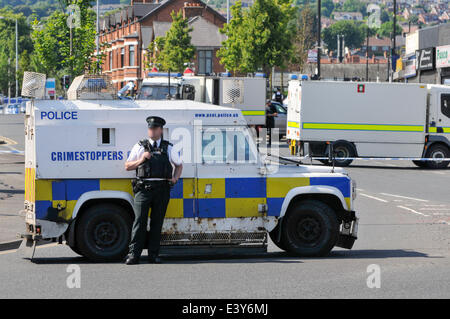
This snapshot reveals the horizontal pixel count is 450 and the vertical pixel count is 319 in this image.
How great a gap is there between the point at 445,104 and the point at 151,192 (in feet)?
63.7

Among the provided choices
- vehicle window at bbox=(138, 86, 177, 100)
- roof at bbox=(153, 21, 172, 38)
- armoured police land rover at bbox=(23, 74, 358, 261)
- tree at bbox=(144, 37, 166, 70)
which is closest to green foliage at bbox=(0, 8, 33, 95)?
roof at bbox=(153, 21, 172, 38)

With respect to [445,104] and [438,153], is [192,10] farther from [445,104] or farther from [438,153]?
[438,153]

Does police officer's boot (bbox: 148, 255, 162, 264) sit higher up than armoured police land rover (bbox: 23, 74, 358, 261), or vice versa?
armoured police land rover (bbox: 23, 74, 358, 261)

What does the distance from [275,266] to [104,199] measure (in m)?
2.25

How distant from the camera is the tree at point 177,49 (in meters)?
75.6

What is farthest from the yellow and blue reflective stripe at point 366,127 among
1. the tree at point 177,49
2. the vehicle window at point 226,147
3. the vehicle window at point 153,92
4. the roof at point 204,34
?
the roof at point 204,34

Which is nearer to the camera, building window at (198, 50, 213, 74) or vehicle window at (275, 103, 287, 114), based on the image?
vehicle window at (275, 103, 287, 114)

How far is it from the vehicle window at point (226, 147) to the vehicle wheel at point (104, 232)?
4.16ft

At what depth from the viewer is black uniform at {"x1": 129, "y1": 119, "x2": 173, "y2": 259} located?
1052 centimetres

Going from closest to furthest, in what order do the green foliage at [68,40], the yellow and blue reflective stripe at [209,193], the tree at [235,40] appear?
the yellow and blue reflective stripe at [209,193]
the green foliage at [68,40]
the tree at [235,40]

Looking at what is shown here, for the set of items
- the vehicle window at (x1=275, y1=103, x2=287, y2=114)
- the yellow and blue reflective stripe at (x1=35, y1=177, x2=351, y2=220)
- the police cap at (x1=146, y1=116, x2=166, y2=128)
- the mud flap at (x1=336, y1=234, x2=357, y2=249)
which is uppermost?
the vehicle window at (x1=275, y1=103, x2=287, y2=114)

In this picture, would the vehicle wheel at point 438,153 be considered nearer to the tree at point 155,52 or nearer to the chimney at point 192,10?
the tree at point 155,52

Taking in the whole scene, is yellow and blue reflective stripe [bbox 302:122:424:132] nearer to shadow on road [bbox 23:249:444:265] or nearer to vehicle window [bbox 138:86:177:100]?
vehicle window [bbox 138:86:177:100]
